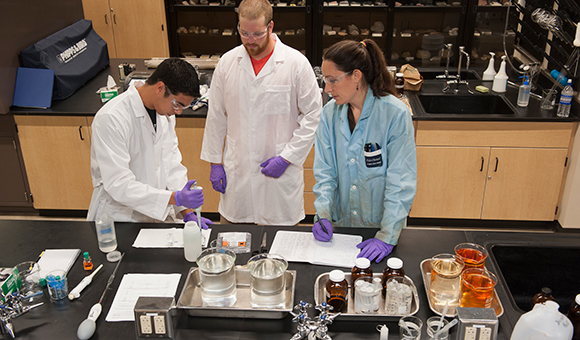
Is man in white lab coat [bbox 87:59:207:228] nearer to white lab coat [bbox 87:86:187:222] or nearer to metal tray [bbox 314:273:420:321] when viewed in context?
white lab coat [bbox 87:86:187:222]

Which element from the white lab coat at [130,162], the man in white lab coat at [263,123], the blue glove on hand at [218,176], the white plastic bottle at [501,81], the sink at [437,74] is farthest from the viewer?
the sink at [437,74]

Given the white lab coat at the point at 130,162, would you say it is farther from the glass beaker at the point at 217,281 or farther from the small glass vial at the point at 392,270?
the small glass vial at the point at 392,270

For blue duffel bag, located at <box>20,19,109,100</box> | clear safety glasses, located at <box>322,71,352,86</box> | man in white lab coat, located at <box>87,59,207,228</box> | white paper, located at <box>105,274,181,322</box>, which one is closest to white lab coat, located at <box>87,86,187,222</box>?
man in white lab coat, located at <box>87,59,207,228</box>

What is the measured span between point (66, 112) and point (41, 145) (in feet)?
1.15

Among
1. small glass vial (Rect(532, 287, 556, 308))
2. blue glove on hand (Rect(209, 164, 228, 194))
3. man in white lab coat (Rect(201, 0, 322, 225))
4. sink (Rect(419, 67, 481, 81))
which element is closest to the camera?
small glass vial (Rect(532, 287, 556, 308))

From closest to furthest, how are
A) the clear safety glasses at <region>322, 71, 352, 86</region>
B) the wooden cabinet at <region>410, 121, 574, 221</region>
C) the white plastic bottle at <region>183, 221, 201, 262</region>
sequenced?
the white plastic bottle at <region>183, 221, 201, 262</region> → the clear safety glasses at <region>322, 71, 352, 86</region> → the wooden cabinet at <region>410, 121, 574, 221</region>

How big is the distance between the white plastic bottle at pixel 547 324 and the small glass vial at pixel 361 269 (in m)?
0.50

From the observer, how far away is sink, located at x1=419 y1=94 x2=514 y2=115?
3.73 m

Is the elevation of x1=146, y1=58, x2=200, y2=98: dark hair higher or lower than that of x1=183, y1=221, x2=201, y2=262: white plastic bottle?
higher

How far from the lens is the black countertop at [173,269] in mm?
1623

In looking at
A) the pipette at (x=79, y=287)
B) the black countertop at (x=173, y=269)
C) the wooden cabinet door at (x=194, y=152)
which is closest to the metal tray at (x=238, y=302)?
the black countertop at (x=173, y=269)

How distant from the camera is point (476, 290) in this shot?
1.63 metres

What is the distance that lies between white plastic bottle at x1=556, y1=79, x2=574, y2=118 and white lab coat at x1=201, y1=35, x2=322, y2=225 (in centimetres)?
166

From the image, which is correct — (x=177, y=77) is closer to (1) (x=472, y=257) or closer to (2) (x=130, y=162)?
(2) (x=130, y=162)
